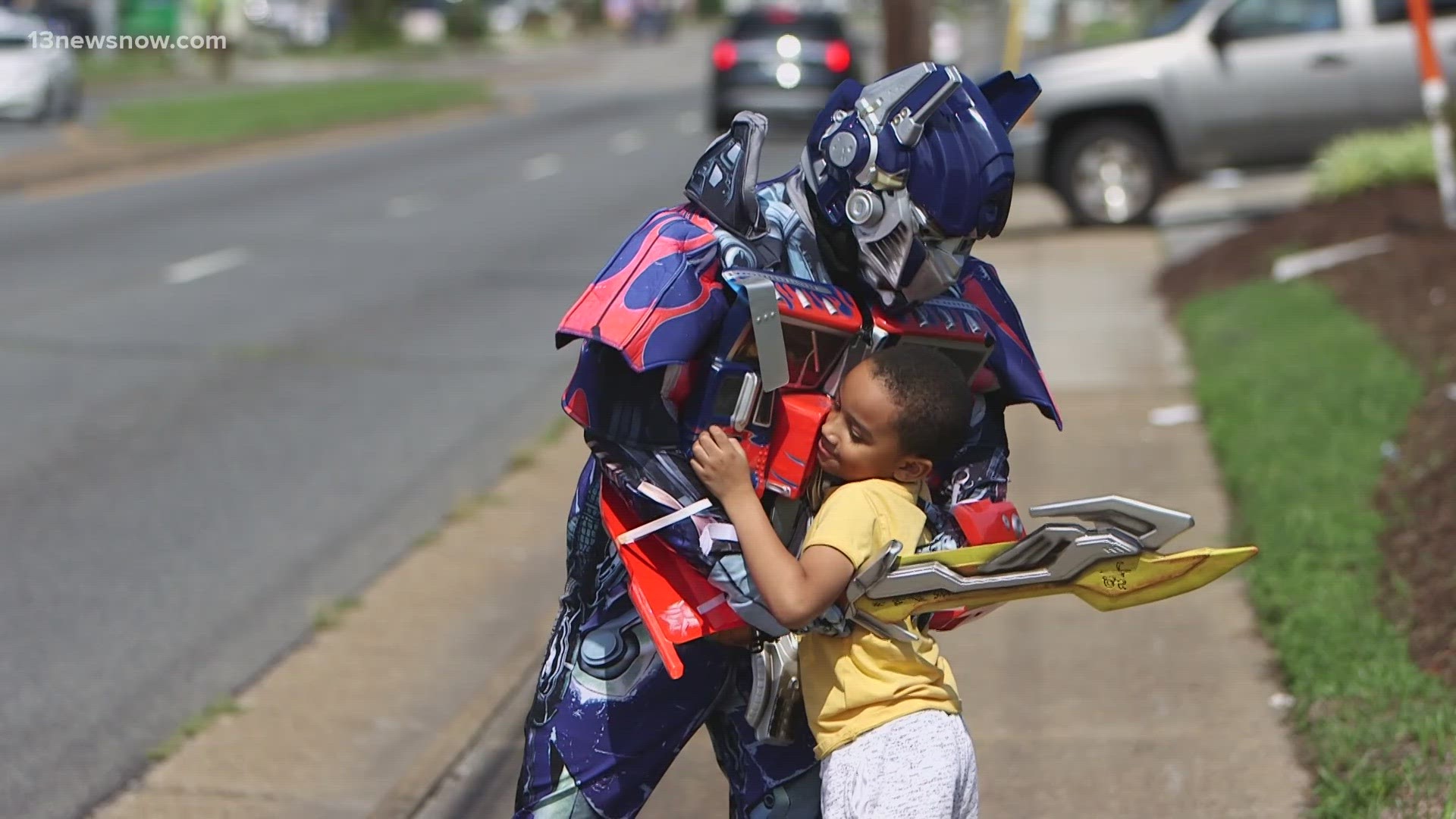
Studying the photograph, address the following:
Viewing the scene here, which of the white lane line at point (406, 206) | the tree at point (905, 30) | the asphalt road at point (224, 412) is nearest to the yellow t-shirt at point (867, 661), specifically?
the asphalt road at point (224, 412)

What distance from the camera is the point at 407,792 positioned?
14.7 ft

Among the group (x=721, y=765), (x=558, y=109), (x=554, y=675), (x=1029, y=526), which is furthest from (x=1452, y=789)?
(x=558, y=109)

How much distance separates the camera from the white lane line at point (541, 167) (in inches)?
841

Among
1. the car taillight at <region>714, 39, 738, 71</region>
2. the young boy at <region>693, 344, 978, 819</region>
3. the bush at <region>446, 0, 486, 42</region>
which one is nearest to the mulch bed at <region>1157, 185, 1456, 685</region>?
the young boy at <region>693, 344, 978, 819</region>

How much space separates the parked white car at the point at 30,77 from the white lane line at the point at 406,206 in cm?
836

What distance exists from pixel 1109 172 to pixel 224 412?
8219 mm

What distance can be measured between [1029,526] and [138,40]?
9160 millimetres

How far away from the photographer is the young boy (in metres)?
2.55

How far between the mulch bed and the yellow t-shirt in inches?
93.1

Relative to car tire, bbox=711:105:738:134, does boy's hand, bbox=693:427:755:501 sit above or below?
above

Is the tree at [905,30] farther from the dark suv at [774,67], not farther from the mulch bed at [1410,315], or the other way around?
the dark suv at [774,67]

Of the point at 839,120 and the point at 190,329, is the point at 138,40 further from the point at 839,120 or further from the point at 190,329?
the point at 839,120

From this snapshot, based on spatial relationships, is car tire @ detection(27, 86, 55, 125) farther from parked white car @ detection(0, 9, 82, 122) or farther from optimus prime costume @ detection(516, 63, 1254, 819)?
optimus prime costume @ detection(516, 63, 1254, 819)

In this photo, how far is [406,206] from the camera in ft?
59.7
